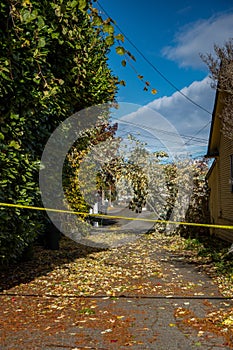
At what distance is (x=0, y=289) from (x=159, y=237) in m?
11.0

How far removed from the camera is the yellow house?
13727mm

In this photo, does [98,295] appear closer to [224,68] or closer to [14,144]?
[14,144]

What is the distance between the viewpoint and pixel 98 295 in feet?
21.7

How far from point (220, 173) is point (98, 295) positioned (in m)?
10.7

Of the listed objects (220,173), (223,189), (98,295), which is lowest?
(98,295)

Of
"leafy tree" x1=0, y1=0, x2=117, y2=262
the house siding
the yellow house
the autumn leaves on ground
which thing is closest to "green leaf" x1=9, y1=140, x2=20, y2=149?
"leafy tree" x1=0, y1=0, x2=117, y2=262

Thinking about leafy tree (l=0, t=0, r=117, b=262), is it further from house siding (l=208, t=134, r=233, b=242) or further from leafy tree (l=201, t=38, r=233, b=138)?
house siding (l=208, t=134, r=233, b=242)

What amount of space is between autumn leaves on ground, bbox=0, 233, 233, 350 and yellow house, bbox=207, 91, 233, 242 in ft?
11.6

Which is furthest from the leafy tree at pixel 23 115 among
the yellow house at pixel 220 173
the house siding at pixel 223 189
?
the house siding at pixel 223 189

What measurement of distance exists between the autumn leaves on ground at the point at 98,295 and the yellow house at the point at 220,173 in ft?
11.6

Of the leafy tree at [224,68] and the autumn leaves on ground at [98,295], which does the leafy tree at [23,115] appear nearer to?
the autumn leaves on ground at [98,295]

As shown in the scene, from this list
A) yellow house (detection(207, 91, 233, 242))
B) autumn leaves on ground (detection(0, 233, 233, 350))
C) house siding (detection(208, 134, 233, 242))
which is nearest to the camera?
autumn leaves on ground (detection(0, 233, 233, 350))

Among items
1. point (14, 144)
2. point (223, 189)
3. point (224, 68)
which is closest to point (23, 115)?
point (14, 144)

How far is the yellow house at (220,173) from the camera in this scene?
13727mm
